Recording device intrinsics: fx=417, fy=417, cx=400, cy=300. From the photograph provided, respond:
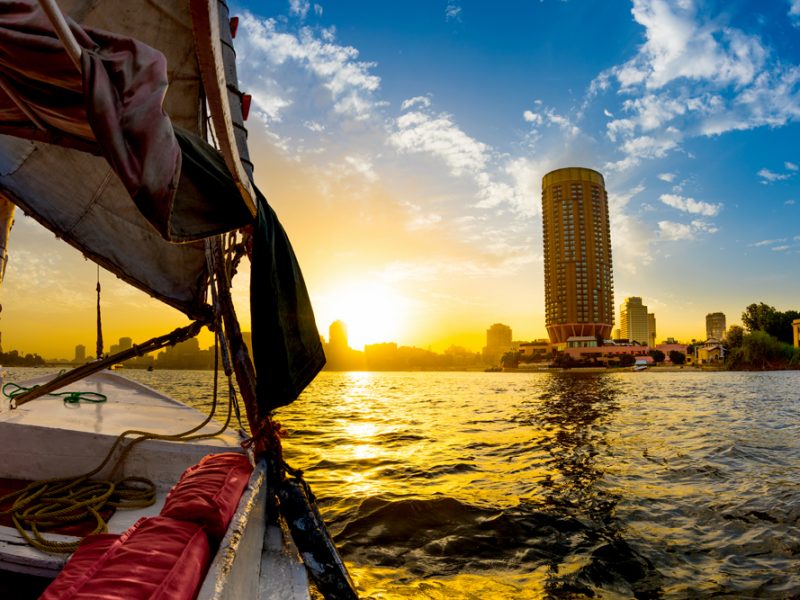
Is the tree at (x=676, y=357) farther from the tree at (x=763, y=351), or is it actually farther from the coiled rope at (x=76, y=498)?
the coiled rope at (x=76, y=498)

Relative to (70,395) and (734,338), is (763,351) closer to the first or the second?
(734,338)

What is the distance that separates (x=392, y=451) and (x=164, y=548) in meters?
9.31

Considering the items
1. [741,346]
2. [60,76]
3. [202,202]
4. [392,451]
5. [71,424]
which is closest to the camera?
[60,76]

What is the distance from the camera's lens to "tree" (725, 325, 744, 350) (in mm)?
90000

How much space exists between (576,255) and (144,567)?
149129 mm

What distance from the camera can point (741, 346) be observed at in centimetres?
8694

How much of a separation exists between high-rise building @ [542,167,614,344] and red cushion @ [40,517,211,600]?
446ft

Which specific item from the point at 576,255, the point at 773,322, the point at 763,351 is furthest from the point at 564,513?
the point at 576,255

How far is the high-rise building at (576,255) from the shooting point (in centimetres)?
13038

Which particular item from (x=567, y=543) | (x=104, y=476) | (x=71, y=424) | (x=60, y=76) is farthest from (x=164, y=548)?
(x=567, y=543)

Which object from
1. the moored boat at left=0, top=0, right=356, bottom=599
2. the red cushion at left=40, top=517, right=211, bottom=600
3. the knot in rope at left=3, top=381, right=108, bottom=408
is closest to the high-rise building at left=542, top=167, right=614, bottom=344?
the knot in rope at left=3, top=381, right=108, bottom=408

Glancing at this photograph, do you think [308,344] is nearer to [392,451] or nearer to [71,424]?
[71,424]

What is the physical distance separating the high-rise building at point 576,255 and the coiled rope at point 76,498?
135 m

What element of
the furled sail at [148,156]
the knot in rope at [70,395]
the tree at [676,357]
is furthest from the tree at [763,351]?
the knot in rope at [70,395]
